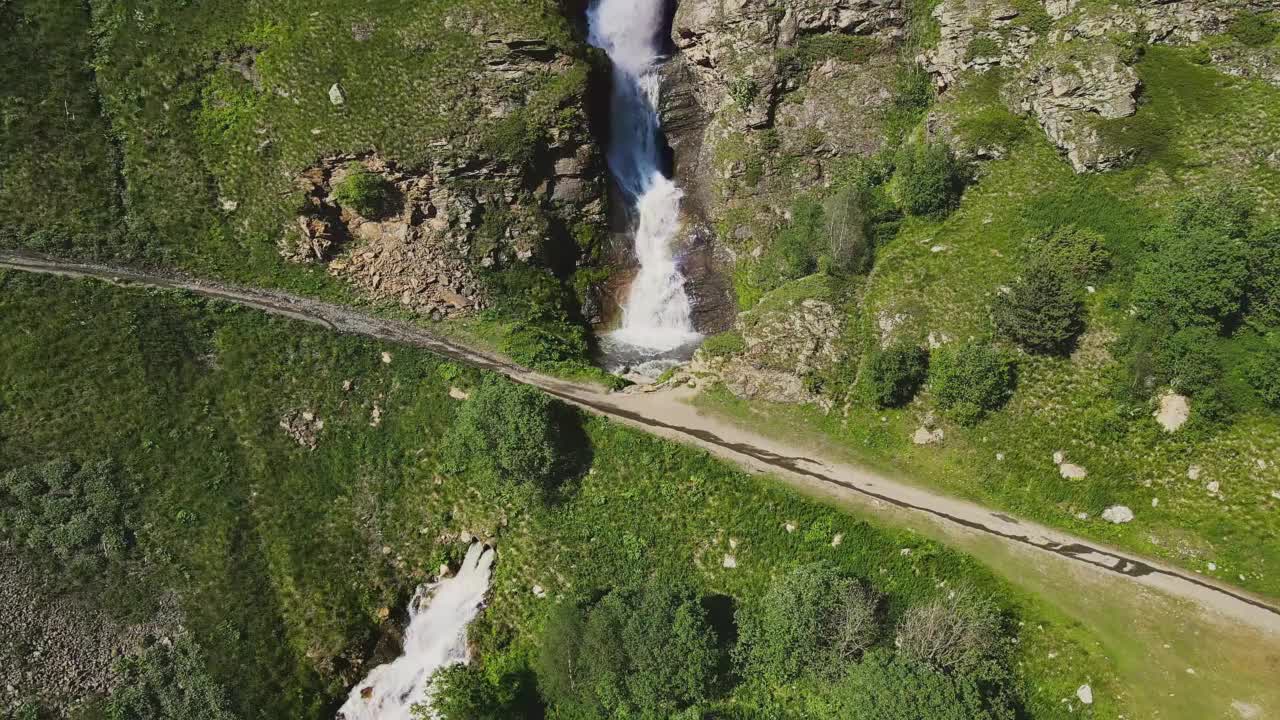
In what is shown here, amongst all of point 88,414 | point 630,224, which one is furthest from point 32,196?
point 630,224

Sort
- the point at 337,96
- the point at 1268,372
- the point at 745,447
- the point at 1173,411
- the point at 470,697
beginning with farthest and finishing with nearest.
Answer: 1. the point at 337,96
2. the point at 745,447
3. the point at 1173,411
4. the point at 470,697
5. the point at 1268,372

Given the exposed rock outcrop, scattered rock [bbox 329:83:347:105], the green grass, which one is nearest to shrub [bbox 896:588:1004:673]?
the green grass

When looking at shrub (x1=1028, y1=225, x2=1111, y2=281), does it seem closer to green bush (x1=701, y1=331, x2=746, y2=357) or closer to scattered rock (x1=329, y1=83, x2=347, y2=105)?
green bush (x1=701, y1=331, x2=746, y2=357)

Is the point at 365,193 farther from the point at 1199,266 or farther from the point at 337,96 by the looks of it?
the point at 1199,266

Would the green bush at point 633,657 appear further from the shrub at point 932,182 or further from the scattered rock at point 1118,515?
the shrub at point 932,182

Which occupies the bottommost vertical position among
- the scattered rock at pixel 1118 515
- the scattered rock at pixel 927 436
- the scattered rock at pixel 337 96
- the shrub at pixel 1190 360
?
the scattered rock at pixel 1118 515

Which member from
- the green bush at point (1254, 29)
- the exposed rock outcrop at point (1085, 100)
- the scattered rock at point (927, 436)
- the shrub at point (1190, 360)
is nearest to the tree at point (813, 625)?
the scattered rock at point (927, 436)

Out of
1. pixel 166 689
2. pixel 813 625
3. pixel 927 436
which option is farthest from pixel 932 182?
pixel 166 689
